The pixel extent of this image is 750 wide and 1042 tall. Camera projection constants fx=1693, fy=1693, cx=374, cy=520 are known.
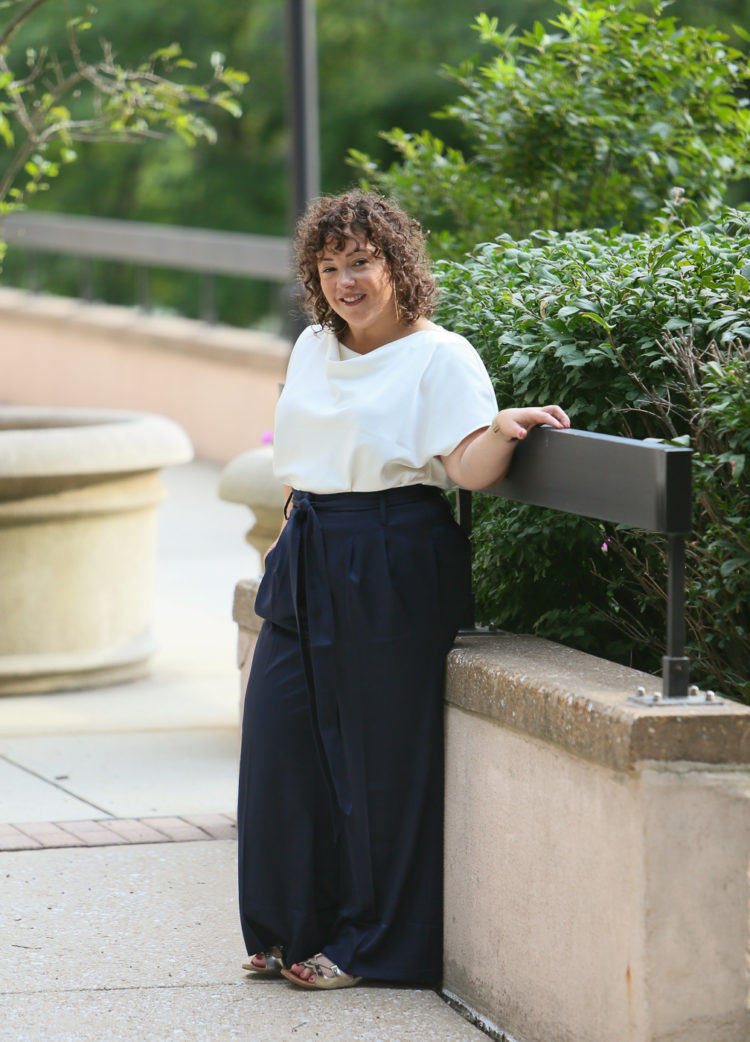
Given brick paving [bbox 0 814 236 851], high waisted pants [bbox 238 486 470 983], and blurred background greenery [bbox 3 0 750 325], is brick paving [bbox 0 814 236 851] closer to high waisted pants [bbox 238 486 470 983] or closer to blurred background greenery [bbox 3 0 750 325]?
high waisted pants [bbox 238 486 470 983]

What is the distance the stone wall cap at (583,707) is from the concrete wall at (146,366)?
338 inches

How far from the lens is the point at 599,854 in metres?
3.07

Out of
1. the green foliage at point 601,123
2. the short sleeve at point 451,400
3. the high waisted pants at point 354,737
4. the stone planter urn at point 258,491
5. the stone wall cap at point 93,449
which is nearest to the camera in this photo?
the short sleeve at point 451,400

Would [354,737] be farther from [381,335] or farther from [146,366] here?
[146,366]

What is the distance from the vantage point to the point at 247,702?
3.82 meters

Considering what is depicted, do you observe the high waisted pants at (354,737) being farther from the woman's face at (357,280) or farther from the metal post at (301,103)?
the metal post at (301,103)

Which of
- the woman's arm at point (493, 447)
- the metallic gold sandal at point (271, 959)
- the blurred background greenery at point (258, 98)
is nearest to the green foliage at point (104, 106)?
the woman's arm at point (493, 447)

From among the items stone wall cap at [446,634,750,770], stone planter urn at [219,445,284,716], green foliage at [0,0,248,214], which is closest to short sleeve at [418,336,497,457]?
stone wall cap at [446,634,750,770]

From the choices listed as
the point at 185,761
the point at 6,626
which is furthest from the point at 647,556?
the point at 6,626

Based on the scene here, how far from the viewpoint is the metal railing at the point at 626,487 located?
3.04 m

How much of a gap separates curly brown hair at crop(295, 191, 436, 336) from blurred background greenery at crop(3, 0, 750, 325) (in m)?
16.9

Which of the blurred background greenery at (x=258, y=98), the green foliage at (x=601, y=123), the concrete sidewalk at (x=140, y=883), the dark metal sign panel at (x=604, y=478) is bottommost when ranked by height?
the concrete sidewalk at (x=140, y=883)

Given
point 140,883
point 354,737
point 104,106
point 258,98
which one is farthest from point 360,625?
point 258,98

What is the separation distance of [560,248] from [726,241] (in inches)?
18.1
